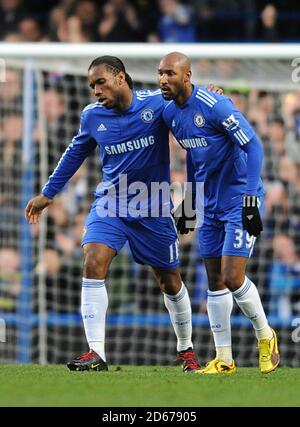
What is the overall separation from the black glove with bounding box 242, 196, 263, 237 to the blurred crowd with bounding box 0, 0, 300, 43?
28.2ft

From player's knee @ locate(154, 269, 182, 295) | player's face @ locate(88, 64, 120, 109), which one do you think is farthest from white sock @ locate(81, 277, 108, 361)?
player's face @ locate(88, 64, 120, 109)

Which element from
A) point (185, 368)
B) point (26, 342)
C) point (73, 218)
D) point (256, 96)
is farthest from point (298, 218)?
point (185, 368)

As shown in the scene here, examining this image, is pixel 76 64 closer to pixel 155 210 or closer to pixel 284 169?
pixel 284 169

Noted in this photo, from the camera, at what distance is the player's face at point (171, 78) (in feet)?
27.5

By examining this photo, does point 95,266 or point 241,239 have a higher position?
point 241,239

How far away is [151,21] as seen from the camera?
17.7 m

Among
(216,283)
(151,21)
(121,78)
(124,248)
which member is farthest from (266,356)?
(151,21)

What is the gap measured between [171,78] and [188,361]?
237cm

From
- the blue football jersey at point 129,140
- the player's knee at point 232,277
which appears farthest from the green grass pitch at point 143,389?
the blue football jersey at point 129,140

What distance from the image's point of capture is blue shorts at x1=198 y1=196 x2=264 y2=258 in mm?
8438

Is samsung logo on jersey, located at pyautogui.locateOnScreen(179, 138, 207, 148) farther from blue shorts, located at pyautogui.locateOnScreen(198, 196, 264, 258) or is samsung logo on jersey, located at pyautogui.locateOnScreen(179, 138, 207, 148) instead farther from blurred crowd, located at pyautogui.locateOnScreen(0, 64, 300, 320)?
blurred crowd, located at pyautogui.locateOnScreen(0, 64, 300, 320)

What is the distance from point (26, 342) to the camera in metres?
13.2

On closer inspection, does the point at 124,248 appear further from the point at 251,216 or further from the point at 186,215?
the point at 251,216

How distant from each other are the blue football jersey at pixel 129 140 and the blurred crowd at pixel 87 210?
14.6 ft
